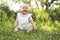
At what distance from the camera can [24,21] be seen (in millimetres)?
3107

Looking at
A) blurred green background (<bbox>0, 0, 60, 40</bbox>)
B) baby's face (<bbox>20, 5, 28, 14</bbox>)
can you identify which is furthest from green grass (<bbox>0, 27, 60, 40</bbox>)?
baby's face (<bbox>20, 5, 28, 14</bbox>)

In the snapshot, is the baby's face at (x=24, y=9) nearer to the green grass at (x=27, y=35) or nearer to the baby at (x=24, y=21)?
the baby at (x=24, y=21)

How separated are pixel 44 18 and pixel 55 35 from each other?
0.30 meters

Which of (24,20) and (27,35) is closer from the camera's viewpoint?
(27,35)

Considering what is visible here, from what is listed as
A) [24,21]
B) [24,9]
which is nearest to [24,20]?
[24,21]

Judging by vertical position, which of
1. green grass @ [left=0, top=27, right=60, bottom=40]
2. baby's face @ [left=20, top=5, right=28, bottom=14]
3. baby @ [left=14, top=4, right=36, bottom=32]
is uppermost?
baby's face @ [left=20, top=5, right=28, bottom=14]

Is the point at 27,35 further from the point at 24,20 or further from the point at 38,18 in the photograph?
the point at 38,18

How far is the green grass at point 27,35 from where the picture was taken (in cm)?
292

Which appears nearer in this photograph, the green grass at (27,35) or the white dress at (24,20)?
the green grass at (27,35)

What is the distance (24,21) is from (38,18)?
0.20 meters

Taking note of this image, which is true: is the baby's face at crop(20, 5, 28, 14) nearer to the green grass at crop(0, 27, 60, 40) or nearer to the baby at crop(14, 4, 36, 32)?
the baby at crop(14, 4, 36, 32)

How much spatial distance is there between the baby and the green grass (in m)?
0.06

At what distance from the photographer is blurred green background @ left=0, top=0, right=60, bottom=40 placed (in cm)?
300

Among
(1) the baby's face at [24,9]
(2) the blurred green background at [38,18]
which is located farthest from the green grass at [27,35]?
(1) the baby's face at [24,9]
